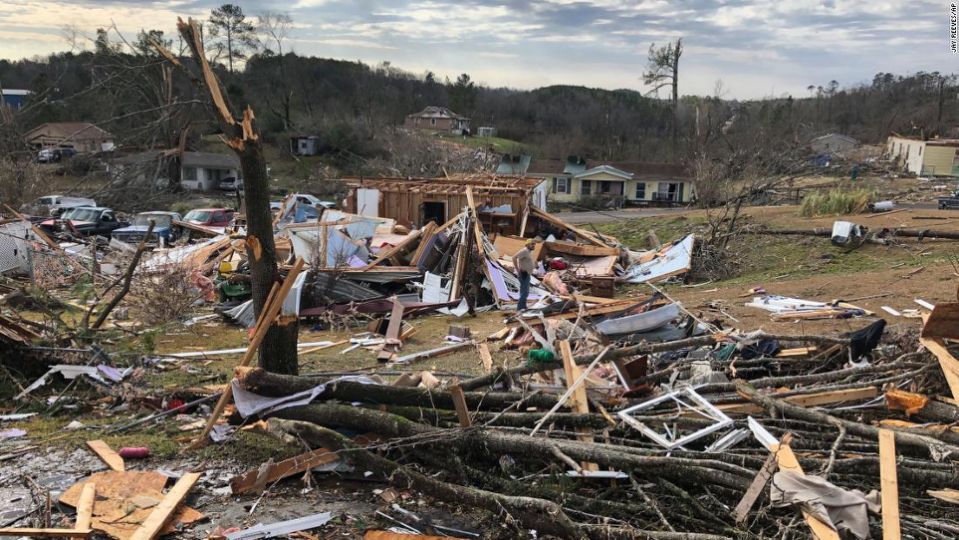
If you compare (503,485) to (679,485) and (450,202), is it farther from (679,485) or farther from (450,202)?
(450,202)

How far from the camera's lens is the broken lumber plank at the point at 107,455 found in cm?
501

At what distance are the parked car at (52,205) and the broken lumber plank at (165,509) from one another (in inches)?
837

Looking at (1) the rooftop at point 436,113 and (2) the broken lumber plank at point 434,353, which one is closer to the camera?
(2) the broken lumber plank at point 434,353

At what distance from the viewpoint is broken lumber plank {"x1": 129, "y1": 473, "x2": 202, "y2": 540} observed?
3.99m

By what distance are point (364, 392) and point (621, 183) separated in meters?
44.3

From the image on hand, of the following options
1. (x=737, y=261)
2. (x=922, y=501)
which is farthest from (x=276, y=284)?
(x=737, y=261)

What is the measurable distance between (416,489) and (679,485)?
180 centimetres

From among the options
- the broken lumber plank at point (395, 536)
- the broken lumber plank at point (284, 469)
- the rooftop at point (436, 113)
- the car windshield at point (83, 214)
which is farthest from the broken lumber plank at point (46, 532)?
the rooftop at point (436, 113)

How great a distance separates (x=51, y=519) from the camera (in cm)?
420

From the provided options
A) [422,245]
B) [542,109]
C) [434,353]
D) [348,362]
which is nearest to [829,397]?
[434,353]

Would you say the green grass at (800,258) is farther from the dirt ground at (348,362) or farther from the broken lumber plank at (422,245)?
the broken lumber plank at (422,245)

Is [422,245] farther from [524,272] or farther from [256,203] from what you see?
[256,203]

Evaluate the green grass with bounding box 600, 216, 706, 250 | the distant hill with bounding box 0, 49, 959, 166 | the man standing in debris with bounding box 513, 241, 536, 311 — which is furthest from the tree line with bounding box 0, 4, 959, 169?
the man standing in debris with bounding box 513, 241, 536, 311

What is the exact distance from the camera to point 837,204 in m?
23.1
